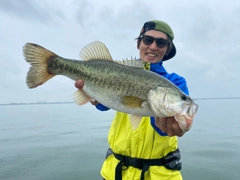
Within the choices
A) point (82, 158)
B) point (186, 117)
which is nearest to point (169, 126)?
point (186, 117)

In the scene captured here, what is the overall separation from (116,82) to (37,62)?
4.36 feet

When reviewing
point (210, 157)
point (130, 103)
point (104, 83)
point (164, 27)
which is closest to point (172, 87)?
point (130, 103)

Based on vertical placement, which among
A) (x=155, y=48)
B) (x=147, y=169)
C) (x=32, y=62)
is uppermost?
(x=155, y=48)

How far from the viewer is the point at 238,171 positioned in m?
10.1

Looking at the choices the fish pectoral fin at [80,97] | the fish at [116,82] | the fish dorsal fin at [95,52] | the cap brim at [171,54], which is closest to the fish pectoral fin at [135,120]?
the fish at [116,82]

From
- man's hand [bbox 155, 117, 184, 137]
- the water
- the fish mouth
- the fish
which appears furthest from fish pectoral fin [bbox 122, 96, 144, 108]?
the water

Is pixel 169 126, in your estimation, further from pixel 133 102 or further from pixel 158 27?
pixel 158 27

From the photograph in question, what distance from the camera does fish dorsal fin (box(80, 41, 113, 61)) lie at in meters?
3.56

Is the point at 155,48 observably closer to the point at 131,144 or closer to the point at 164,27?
the point at 164,27

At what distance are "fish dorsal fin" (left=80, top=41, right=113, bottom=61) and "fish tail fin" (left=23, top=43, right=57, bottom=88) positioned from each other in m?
0.50

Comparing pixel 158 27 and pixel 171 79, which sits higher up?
pixel 158 27

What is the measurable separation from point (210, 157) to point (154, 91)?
10.6 m

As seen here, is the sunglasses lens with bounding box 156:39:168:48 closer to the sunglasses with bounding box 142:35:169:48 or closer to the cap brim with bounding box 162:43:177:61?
the sunglasses with bounding box 142:35:169:48

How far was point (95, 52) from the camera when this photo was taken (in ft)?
11.9
